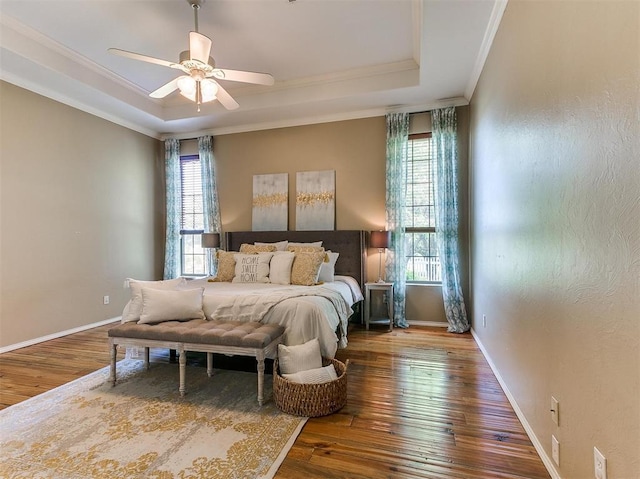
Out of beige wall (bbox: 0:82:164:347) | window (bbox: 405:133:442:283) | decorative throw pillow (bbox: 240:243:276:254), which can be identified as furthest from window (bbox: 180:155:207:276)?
window (bbox: 405:133:442:283)

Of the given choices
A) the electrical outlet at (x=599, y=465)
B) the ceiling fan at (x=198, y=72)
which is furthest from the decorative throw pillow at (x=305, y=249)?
the electrical outlet at (x=599, y=465)

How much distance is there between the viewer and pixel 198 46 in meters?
2.69

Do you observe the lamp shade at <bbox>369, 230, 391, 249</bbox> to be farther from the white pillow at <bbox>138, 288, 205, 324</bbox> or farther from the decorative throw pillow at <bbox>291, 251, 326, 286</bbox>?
the white pillow at <bbox>138, 288, 205, 324</bbox>

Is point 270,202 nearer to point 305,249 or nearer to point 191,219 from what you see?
point 305,249

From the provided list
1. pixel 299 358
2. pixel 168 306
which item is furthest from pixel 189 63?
pixel 299 358

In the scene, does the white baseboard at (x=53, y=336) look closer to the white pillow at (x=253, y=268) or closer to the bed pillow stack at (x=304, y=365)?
the white pillow at (x=253, y=268)

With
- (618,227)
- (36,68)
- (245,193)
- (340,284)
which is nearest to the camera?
(618,227)

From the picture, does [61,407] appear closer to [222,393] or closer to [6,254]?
[222,393]

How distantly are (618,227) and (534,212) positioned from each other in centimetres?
82

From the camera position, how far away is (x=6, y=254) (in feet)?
12.1

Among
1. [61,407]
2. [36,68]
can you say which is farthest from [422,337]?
[36,68]

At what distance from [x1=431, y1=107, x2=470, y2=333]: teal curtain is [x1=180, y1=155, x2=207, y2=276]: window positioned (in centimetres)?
394

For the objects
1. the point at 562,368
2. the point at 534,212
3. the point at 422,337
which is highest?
the point at 534,212

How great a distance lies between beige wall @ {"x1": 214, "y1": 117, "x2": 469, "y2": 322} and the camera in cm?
469
